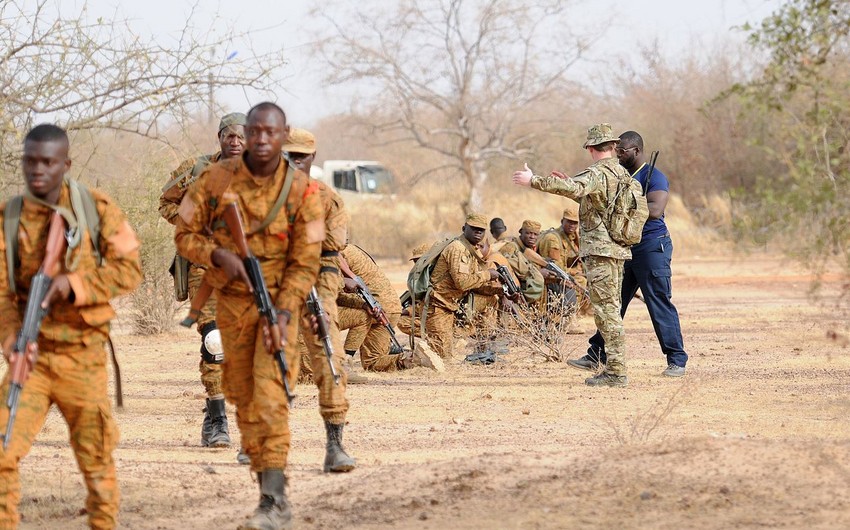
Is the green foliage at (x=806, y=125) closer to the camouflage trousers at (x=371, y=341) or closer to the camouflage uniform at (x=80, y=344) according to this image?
the camouflage uniform at (x=80, y=344)

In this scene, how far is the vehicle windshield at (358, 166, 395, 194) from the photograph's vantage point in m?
33.4

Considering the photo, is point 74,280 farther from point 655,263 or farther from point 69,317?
point 655,263

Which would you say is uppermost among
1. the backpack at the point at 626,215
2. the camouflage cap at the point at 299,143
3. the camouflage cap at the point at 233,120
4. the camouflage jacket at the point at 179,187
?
the camouflage cap at the point at 233,120

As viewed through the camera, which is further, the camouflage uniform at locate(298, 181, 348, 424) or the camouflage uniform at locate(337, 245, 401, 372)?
the camouflage uniform at locate(337, 245, 401, 372)

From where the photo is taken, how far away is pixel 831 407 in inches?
333

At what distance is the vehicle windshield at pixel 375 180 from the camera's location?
110 ft

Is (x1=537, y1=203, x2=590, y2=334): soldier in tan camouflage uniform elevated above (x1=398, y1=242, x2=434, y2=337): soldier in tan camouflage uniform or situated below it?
above

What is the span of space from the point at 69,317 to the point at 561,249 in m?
9.68

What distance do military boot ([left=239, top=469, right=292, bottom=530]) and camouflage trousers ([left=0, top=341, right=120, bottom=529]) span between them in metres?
0.61

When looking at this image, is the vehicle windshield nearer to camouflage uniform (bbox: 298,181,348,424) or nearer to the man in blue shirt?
the man in blue shirt

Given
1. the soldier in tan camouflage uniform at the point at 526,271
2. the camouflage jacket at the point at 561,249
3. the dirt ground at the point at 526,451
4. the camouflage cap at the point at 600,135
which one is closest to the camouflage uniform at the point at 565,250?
the camouflage jacket at the point at 561,249

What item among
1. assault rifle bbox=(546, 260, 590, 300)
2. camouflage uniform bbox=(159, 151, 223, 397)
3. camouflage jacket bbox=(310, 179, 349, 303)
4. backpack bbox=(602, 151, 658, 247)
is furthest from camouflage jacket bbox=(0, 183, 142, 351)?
assault rifle bbox=(546, 260, 590, 300)

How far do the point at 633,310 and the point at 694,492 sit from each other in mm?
12344

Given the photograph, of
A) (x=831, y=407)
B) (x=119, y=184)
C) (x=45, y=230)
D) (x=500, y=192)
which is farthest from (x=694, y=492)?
(x=500, y=192)
